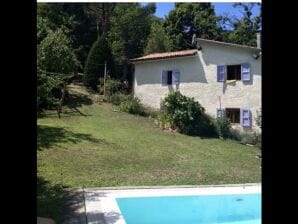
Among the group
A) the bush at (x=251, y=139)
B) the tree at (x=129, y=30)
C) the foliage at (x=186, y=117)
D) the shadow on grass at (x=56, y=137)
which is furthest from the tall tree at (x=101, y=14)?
the bush at (x=251, y=139)

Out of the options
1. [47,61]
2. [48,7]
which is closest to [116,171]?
[47,61]

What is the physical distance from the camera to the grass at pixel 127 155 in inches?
417

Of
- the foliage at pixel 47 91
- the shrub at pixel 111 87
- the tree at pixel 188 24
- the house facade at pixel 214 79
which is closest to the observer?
the foliage at pixel 47 91

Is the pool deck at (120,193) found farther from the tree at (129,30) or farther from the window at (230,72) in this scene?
the tree at (129,30)

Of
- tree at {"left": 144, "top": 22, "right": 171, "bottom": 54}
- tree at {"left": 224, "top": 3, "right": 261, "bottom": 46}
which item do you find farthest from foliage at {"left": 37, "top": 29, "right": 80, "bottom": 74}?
tree at {"left": 224, "top": 3, "right": 261, "bottom": 46}

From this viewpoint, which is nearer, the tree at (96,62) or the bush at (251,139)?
the bush at (251,139)

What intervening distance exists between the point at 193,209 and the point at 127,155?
429 cm

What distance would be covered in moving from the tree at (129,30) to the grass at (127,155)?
8.47 metres

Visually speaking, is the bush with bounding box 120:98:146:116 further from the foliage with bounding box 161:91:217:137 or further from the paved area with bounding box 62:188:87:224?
the paved area with bounding box 62:188:87:224

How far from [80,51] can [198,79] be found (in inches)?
303

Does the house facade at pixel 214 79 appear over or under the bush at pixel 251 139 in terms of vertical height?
over
